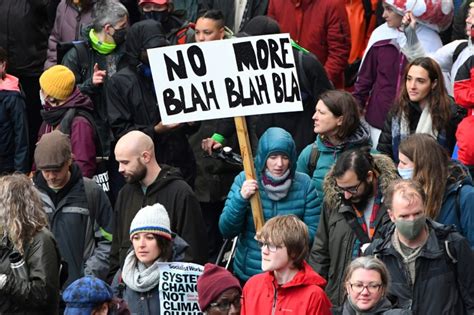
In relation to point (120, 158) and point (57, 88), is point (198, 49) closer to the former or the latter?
point (120, 158)

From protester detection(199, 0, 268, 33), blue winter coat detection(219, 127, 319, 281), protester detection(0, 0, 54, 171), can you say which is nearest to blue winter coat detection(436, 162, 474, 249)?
blue winter coat detection(219, 127, 319, 281)

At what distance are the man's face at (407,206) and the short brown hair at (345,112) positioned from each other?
76.6 inches

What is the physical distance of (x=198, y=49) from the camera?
11258mm

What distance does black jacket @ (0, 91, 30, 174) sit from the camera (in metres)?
14.0

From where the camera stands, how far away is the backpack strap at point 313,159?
11789 millimetres

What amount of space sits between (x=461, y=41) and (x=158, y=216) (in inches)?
152

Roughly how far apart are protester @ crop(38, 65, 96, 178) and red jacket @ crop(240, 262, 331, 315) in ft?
11.3

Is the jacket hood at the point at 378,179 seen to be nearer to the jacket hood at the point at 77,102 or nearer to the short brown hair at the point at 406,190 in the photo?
the short brown hair at the point at 406,190

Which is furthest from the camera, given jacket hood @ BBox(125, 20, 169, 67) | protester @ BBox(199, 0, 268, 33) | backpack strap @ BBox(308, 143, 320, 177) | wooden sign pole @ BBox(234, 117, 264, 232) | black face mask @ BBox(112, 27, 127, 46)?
protester @ BBox(199, 0, 268, 33)

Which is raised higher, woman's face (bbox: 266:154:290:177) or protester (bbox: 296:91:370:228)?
protester (bbox: 296:91:370:228)

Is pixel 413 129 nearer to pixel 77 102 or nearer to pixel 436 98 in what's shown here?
pixel 436 98

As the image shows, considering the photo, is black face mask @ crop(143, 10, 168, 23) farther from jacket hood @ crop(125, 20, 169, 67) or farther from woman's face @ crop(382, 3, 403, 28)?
woman's face @ crop(382, 3, 403, 28)

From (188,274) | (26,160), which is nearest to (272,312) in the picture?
(188,274)

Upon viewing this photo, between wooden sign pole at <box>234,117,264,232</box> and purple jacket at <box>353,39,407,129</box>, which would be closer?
wooden sign pole at <box>234,117,264,232</box>
